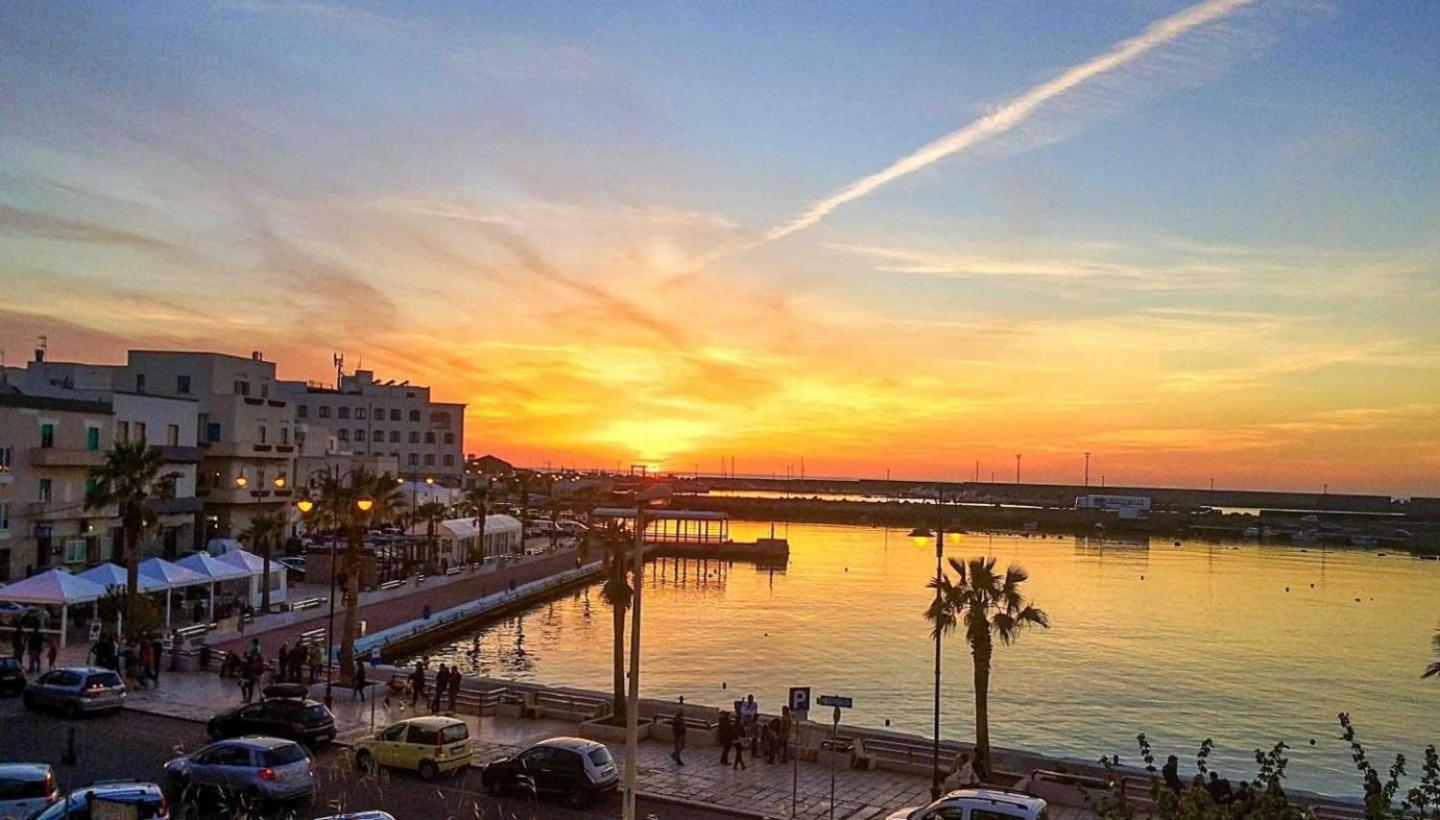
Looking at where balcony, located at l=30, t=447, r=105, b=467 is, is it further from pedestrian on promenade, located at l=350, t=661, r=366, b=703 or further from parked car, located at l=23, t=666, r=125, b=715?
pedestrian on promenade, located at l=350, t=661, r=366, b=703

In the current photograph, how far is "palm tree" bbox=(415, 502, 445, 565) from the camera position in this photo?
72.6 m

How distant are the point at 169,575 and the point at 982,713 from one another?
29955 mm

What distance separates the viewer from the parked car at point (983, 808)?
16.4 meters

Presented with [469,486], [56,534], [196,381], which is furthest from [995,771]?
[469,486]

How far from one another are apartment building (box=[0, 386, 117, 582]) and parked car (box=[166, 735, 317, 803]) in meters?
28.8

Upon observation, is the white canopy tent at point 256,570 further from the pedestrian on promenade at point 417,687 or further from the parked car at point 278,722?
the parked car at point 278,722

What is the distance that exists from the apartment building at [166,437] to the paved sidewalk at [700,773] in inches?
961

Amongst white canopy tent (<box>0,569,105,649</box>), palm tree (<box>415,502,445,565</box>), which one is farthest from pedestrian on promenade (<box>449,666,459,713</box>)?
palm tree (<box>415,502,445,565</box>)

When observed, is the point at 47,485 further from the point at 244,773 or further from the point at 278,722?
the point at 244,773

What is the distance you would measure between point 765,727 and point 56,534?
1381 inches

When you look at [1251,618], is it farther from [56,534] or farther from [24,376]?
[24,376]

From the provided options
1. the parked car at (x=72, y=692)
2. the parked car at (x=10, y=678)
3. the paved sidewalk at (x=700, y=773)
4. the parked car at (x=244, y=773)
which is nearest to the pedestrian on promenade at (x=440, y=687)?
the paved sidewalk at (x=700, y=773)

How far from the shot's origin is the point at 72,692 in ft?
86.1

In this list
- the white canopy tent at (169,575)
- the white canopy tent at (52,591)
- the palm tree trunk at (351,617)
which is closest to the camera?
the white canopy tent at (52,591)
